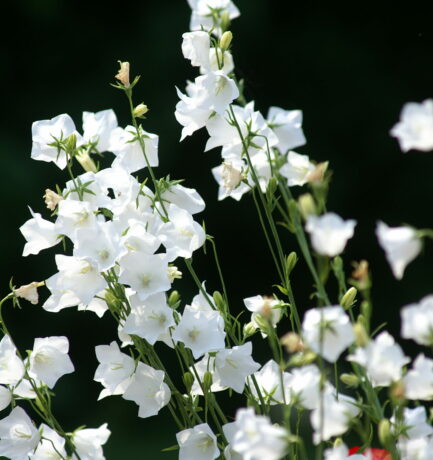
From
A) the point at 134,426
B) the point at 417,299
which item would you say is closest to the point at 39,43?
the point at 134,426

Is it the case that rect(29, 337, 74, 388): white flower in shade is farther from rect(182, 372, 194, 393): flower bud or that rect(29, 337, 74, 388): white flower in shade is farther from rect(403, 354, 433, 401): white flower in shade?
rect(403, 354, 433, 401): white flower in shade

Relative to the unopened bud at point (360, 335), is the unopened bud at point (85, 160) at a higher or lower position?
higher

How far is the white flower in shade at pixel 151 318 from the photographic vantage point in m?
0.62

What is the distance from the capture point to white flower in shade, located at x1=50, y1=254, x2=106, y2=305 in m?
0.63

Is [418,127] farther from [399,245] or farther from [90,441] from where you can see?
[90,441]

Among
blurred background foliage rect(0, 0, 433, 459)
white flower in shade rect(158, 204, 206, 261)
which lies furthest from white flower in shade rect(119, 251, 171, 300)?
blurred background foliage rect(0, 0, 433, 459)

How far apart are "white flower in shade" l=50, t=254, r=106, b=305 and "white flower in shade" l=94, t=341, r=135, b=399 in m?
0.05

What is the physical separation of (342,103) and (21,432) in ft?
6.01

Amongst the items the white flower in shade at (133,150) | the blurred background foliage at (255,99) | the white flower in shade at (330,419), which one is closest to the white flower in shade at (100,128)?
the white flower in shade at (133,150)

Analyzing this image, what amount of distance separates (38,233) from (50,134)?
83 mm

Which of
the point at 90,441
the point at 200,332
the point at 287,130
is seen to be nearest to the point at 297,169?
the point at 287,130

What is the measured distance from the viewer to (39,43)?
7.28 ft

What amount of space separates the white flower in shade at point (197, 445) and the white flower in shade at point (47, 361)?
99 millimetres

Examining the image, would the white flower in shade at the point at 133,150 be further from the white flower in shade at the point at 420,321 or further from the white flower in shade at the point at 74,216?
the white flower in shade at the point at 420,321
